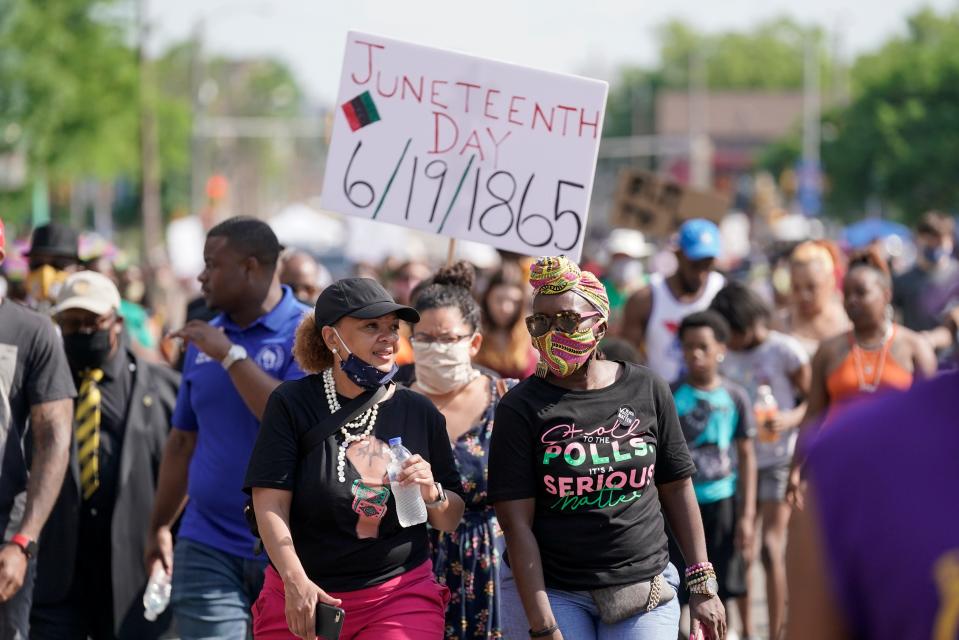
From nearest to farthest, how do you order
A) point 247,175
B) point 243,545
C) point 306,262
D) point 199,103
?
point 243,545 → point 306,262 → point 199,103 → point 247,175

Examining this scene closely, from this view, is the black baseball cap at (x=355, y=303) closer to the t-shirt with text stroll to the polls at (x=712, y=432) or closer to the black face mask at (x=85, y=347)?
the black face mask at (x=85, y=347)

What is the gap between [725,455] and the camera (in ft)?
24.0

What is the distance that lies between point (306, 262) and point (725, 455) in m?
3.07

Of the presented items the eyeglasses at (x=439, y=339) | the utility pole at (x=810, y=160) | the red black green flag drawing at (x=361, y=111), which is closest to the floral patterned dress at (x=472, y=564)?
the eyeglasses at (x=439, y=339)

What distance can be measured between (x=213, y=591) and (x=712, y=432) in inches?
108

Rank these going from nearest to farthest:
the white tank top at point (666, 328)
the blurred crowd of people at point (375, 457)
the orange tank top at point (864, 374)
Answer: the blurred crowd of people at point (375, 457), the orange tank top at point (864, 374), the white tank top at point (666, 328)

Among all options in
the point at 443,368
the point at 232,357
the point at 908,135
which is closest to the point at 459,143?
the point at 443,368

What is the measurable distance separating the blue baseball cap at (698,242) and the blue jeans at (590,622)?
3994 millimetres

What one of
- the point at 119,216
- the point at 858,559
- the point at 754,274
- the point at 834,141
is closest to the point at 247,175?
the point at 119,216

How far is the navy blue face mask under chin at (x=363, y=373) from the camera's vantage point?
474 cm

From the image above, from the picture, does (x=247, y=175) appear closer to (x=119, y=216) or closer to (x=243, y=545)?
(x=119, y=216)

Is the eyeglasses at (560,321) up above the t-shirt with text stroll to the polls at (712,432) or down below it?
above

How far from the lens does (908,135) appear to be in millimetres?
50406

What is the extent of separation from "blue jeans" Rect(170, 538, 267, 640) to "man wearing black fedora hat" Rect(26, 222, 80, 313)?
3.14 metres
